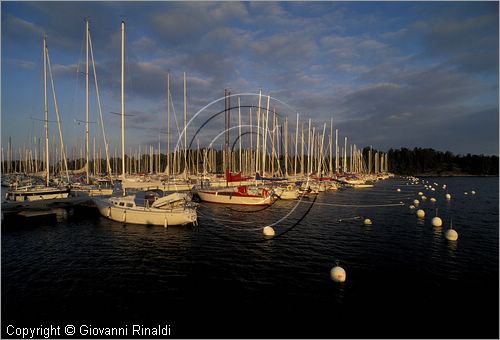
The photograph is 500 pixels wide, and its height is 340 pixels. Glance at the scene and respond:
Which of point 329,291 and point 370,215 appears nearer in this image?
point 329,291

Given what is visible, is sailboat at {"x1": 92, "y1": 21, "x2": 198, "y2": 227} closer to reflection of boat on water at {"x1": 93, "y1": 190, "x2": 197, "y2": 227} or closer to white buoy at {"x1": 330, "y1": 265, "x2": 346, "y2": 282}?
reflection of boat on water at {"x1": 93, "y1": 190, "x2": 197, "y2": 227}

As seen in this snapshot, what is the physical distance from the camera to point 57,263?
76.6ft

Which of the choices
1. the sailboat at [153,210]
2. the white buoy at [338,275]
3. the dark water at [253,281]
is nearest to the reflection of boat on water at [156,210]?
the sailboat at [153,210]

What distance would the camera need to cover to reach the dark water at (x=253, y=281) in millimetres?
15008

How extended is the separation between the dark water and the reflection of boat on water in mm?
1247

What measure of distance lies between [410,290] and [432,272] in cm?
475

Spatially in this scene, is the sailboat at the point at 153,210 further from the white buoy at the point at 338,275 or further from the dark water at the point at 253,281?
the white buoy at the point at 338,275

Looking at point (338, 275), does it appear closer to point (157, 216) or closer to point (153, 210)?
point (157, 216)

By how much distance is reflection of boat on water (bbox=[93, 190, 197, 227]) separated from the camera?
34500 millimetres

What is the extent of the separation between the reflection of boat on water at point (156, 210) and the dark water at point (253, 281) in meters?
1.25

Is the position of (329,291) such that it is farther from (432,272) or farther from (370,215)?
(370,215)

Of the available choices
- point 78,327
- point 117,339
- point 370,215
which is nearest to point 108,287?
point 78,327

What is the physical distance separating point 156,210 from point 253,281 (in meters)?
19.0

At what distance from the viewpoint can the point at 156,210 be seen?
113ft
